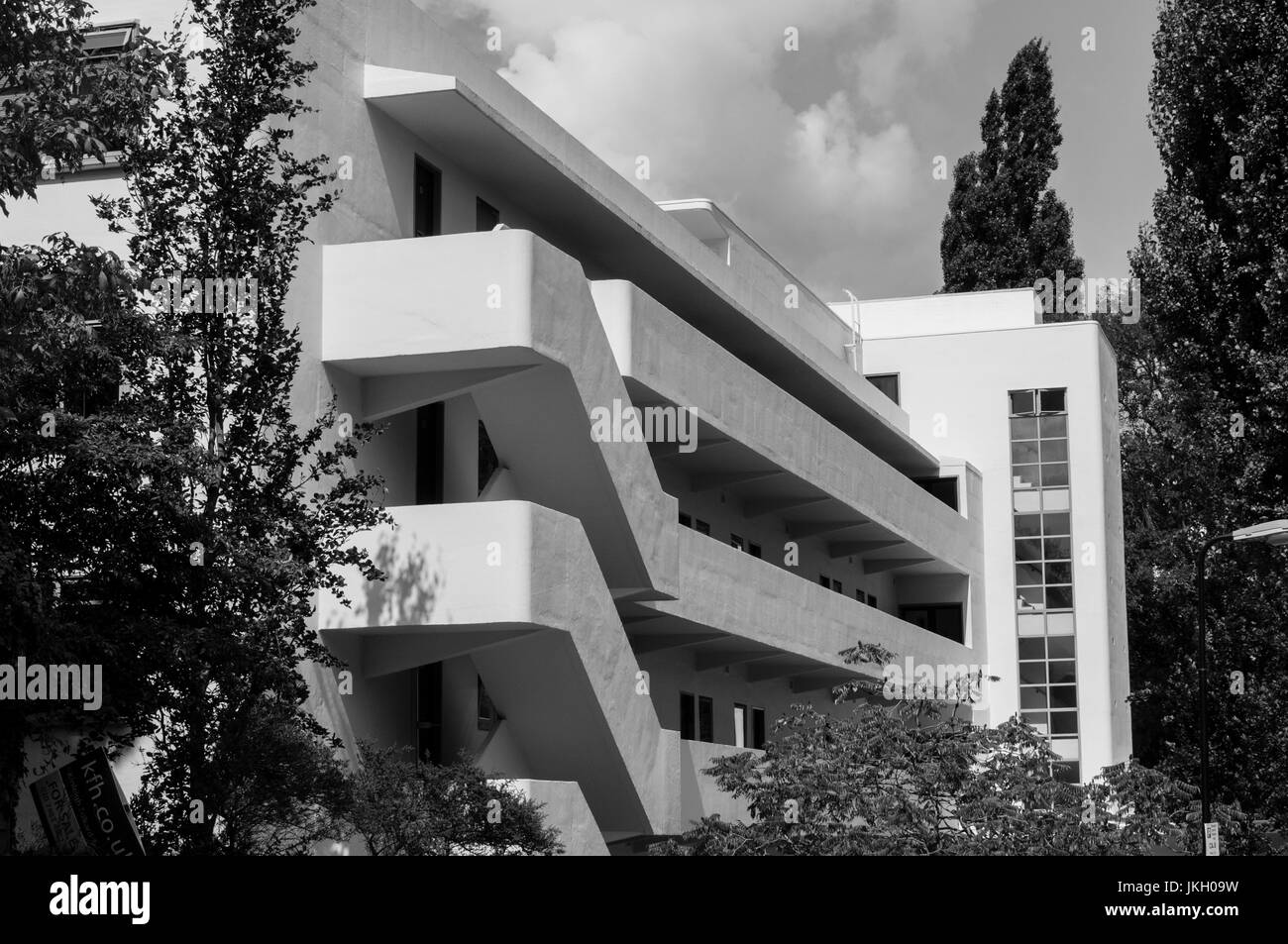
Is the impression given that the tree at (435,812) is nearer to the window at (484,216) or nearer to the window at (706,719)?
the window at (484,216)

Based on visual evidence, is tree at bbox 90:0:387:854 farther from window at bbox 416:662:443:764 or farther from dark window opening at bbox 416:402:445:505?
dark window opening at bbox 416:402:445:505

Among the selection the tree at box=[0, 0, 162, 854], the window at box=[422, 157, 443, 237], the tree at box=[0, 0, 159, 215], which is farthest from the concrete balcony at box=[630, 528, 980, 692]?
the tree at box=[0, 0, 159, 215]

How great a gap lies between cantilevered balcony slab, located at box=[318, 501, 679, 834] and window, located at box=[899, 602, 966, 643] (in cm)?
2373

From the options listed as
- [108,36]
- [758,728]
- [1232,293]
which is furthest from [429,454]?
[1232,293]

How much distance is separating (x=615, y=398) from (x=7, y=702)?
9.32 m

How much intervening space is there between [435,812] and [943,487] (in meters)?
29.7

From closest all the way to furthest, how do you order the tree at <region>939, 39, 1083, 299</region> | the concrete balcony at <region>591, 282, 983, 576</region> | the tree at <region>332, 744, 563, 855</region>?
the tree at <region>332, 744, 563, 855</region>, the concrete balcony at <region>591, 282, 983, 576</region>, the tree at <region>939, 39, 1083, 299</region>

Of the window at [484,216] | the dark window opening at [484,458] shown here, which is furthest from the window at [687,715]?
the window at [484,216]

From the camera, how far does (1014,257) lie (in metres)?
58.0

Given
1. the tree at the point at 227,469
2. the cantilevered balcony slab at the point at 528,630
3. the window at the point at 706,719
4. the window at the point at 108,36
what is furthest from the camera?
the window at the point at 706,719

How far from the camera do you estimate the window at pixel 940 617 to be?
44094 mm

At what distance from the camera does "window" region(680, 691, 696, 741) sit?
28.6m

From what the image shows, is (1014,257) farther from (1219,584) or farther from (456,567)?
(456,567)

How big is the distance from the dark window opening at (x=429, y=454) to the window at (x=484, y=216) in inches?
118
